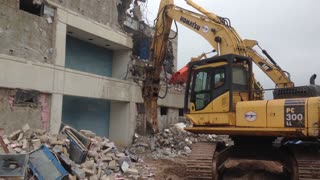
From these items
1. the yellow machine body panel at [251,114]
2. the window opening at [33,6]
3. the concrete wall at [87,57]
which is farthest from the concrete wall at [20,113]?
the yellow machine body panel at [251,114]

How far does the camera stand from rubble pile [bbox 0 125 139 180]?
9641 mm

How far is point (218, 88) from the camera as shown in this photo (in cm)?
972

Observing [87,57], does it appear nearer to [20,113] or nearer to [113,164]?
[20,113]

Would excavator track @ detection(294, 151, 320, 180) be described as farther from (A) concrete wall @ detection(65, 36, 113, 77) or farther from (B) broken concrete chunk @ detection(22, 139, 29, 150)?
(A) concrete wall @ detection(65, 36, 113, 77)

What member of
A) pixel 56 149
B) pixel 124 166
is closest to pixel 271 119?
pixel 124 166

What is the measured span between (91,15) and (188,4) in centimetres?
510

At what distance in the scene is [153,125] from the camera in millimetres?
16484

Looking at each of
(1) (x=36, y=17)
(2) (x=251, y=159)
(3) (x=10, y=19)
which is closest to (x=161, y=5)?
(1) (x=36, y=17)

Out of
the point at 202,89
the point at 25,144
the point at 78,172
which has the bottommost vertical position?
the point at 78,172

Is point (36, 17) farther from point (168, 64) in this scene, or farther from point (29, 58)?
point (168, 64)

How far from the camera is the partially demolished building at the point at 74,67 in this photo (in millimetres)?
A: 13101

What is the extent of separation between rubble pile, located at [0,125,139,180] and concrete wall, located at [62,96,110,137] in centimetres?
428

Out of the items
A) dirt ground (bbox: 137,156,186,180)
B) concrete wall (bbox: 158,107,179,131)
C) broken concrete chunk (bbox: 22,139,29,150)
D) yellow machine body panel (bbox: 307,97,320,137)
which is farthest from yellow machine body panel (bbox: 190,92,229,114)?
concrete wall (bbox: 158,107,179,131)

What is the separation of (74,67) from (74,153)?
7.43 metres
